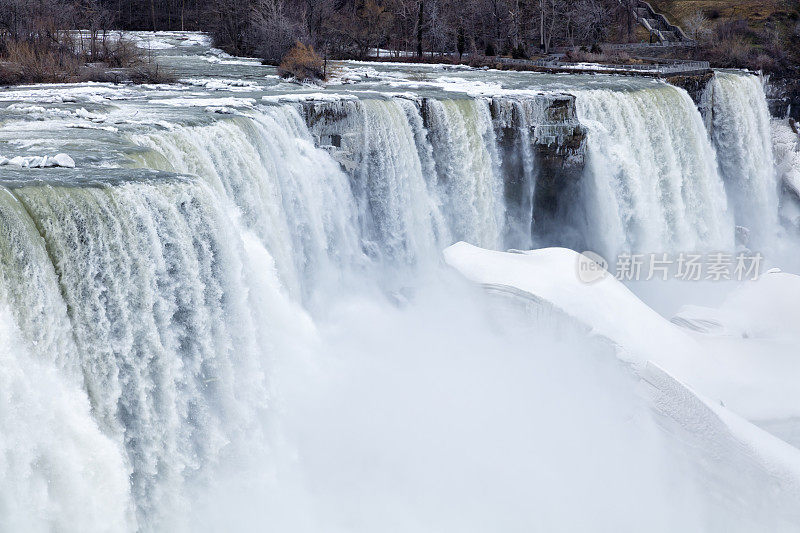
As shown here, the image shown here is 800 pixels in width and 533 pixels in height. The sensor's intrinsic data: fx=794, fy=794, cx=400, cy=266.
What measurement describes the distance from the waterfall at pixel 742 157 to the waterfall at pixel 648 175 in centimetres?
177

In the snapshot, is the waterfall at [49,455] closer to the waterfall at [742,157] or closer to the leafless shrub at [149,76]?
the leafless shrub at [149,76]

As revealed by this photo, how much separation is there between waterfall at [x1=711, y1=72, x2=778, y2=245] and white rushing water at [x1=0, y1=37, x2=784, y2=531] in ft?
23.4

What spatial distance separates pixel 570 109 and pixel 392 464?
10219 mm

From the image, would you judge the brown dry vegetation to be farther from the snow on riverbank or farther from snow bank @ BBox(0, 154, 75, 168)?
the snow on riverbank

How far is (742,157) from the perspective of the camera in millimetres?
20969

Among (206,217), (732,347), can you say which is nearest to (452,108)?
(732,347)

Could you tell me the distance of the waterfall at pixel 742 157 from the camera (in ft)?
68.7

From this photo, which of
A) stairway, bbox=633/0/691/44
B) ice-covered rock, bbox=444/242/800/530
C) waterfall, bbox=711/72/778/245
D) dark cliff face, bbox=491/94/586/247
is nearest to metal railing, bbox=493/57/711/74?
waterfall, bbox=711/72/778/245

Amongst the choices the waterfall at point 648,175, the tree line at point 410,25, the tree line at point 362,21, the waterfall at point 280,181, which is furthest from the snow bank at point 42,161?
the tree line at point 410,25

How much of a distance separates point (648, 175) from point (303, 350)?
1086 cm

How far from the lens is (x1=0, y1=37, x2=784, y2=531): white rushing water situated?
6422 mm

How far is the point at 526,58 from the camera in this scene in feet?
100

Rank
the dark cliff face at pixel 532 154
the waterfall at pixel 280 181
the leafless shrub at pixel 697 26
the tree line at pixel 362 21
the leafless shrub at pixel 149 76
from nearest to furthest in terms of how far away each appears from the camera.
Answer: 1. the waterfall at pixel 280 181
2. the dark cliff face at pixel 532 154
3. the leafless shrub at pixel 149 76
4. the tree line at pixel 362 21
5. the leafless shrub at pixel 697 26

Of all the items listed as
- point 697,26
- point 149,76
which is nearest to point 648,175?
point 149,76
